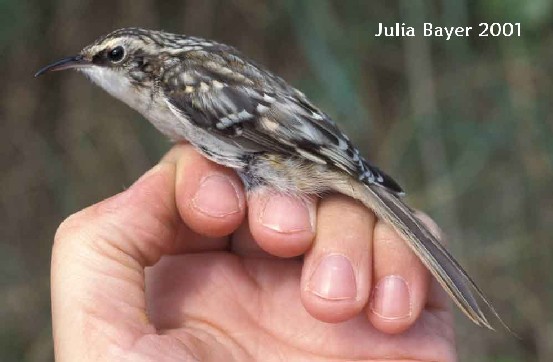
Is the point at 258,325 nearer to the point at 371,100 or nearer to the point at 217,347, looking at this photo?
the point at 217,347

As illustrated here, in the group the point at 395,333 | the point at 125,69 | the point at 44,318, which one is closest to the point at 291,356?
the point at 395,333

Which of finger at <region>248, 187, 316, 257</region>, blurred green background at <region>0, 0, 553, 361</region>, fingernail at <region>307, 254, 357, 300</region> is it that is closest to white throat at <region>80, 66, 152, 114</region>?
finger at <region>248, 187, 316, 257</region>

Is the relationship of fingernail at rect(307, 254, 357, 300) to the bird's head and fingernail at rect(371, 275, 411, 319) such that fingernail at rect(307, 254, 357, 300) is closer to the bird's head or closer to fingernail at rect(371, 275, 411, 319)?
fingernail at rect(371, 275, 411, 319)

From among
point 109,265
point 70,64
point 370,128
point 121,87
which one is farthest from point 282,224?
→ point 370,128

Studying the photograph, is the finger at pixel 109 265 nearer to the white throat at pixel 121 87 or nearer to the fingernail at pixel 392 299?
the white throat at pixel 121 87

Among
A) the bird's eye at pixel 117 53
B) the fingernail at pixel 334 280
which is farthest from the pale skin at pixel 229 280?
the bird's eye at pixel 117 53

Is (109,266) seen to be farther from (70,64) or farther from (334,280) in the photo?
(70,64)
